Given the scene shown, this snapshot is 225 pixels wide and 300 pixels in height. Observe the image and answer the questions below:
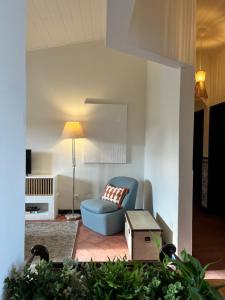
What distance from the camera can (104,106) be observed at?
538cm

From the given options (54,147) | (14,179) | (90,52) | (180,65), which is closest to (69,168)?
(54,147)

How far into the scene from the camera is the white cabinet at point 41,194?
4.97 metres

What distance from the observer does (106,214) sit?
4234mm

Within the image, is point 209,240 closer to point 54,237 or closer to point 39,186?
point 54,237

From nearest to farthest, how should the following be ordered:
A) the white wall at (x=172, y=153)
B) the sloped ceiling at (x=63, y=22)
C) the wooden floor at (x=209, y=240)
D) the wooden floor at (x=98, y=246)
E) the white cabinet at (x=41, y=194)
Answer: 1. the white wall at (x=172, y=153)
2. the wooden floor at (x=209, y=240)
3. the wooden floor at (x=98, y=246)
4. the sloped ceiling at (x=63, y=22)
5. the white cabinet at (x=41, y=194)

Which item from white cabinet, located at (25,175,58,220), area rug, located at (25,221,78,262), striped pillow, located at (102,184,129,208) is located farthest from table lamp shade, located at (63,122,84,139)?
area rug, located at (25,221,78,262)

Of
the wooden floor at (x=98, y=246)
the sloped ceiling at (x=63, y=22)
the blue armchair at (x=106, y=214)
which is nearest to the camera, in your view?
the wooden floor at (x=98, y=246)

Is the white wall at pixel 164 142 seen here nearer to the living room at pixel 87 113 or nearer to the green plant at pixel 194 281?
the living room at pixel 87 113

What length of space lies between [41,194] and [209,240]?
2886 millimetres

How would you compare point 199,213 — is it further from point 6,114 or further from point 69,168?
point 6,114

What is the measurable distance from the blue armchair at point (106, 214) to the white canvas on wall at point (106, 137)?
94cm

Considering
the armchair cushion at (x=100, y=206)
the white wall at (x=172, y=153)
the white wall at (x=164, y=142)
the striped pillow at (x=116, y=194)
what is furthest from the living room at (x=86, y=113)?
the armchair cushion at (x=100, y=206)

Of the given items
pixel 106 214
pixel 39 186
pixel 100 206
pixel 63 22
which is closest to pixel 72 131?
pixel 39 186

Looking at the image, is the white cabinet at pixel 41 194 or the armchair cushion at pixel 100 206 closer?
the armchair cushion at pixel 100 206
